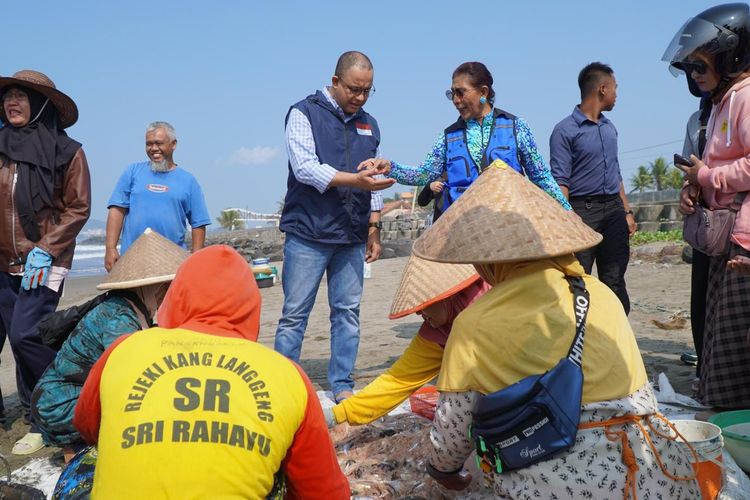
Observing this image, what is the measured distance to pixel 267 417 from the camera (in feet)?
5.78

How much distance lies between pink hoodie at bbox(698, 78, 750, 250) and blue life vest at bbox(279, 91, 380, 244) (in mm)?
2062

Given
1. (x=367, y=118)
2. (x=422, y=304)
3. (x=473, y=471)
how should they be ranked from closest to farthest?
1. (x=473, y=471)
2. (x=422, y=304)
3. (x=367, y=118)

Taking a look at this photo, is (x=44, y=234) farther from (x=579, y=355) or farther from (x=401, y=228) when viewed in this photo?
(x=401, y=228)

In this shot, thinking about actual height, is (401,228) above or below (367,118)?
below

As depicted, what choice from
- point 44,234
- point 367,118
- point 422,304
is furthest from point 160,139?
point 422,304

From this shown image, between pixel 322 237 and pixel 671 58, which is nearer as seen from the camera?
pixel 671 58

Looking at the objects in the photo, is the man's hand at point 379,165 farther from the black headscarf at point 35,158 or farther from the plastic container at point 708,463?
the plastic container at point 708,463

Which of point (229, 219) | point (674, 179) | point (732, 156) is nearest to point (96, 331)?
point (732, 156)

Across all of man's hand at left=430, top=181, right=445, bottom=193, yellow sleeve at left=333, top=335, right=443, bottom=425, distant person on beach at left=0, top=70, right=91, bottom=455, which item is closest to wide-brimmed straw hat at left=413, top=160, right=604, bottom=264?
yellow sleeve at left=333, top=335, right=443, bottom=425

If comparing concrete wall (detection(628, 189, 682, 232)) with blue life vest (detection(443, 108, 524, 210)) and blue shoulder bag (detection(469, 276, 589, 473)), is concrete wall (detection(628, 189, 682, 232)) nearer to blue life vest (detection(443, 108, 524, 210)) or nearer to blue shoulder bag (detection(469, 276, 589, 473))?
blue life vest (detection(443, 108, 524, 210))

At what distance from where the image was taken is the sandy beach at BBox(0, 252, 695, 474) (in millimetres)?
4788

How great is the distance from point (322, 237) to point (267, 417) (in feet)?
8.62

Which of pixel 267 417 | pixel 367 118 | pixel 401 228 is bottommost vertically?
pixel 401 228

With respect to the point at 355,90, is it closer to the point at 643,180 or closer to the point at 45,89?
the point at 45,89
